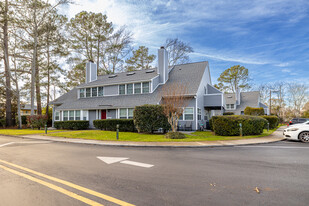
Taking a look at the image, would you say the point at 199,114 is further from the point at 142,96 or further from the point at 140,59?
the point at 140,59

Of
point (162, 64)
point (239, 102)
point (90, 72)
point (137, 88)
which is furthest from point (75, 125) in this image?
point (239, 102)

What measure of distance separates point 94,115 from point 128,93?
5128 mm

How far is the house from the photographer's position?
18594mm

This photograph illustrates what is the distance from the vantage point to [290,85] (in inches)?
1740

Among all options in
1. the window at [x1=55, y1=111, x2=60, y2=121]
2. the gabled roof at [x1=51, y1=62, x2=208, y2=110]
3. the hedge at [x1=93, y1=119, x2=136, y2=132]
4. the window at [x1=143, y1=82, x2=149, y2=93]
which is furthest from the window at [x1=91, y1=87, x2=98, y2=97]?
the window at [x1=143, y1=82, x2=149, y2=93]

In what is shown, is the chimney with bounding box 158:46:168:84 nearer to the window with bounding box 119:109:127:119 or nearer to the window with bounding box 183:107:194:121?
the window with bounding box 183:107:194:121

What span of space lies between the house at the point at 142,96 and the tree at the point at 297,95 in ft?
113

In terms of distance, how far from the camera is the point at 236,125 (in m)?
13.9

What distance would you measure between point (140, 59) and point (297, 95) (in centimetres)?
4161

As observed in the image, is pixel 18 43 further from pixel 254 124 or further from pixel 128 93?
pixel 254 124

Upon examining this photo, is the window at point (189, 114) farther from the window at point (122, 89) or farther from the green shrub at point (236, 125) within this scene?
the window at point (122, 89)

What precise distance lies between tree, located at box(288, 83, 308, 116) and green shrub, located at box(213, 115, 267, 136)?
4038 centimetres

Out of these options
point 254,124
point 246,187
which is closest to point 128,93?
point 254,124

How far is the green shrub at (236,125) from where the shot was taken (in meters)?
Answer: 13.9
